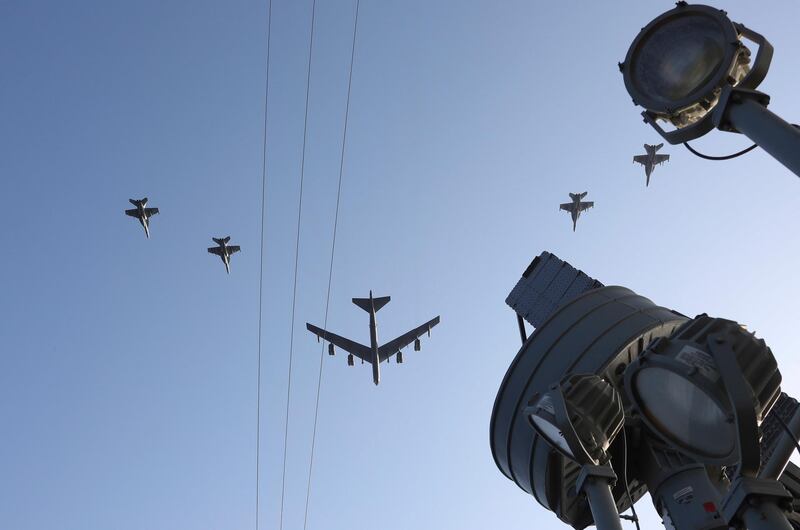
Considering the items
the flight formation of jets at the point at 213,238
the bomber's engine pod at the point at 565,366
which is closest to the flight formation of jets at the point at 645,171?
the flight formation of jets at the point at 213,238

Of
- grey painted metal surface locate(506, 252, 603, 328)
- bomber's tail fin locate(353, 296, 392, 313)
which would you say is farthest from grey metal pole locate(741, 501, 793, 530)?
bomber's tail fin locate(353, 296, 392, 313)

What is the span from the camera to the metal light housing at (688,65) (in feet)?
15.5

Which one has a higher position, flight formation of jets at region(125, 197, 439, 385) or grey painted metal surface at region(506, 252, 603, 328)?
flight formation of jets at region(125, 197, 439, 385)

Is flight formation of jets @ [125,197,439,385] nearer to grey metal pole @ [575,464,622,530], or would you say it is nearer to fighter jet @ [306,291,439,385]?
fighter jet @ [306,291,439,385]

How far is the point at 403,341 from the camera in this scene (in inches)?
2222

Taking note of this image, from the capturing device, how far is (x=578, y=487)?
15.6ft

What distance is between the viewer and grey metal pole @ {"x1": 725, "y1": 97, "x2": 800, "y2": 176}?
4.07 m

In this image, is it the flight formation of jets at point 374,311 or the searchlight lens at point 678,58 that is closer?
the searchlight lens at point 678,58

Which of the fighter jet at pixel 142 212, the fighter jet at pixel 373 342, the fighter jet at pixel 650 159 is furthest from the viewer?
the fighter jet at pixel 650 159

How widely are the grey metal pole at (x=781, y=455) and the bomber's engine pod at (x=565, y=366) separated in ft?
28.5

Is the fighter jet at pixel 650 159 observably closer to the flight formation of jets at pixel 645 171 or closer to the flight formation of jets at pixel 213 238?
the flight formation of jets at pixel 645 171

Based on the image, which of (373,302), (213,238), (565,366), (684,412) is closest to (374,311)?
(373,302)

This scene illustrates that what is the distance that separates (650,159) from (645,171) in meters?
2.12

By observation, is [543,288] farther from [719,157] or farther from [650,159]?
[650,159]
